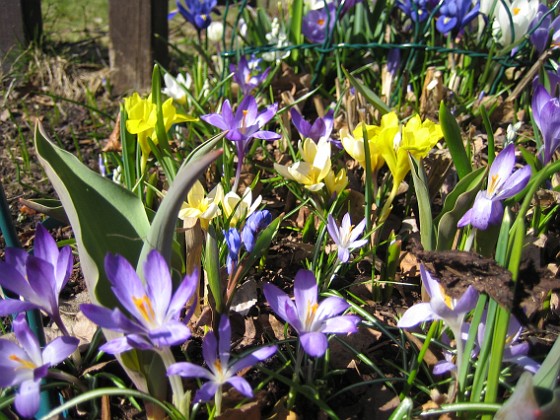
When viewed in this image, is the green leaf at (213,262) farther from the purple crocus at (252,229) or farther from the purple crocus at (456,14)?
the purple crocus at (456,14)

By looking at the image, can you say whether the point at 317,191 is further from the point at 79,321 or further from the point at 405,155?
the point at 79,321

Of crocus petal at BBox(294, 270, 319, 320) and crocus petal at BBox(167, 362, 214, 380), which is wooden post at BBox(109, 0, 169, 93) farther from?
crocus petal at BBox(167, 362, 214, 380)

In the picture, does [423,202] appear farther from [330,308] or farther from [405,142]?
[330,308]

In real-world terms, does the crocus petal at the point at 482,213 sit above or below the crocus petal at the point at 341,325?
above

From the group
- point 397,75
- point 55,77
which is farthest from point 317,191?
point 55,77

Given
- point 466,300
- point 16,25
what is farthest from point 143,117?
point 16,25

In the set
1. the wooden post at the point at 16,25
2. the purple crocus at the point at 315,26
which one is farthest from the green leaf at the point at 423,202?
the wooden post at the point at 16,25

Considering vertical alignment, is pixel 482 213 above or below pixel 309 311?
above
